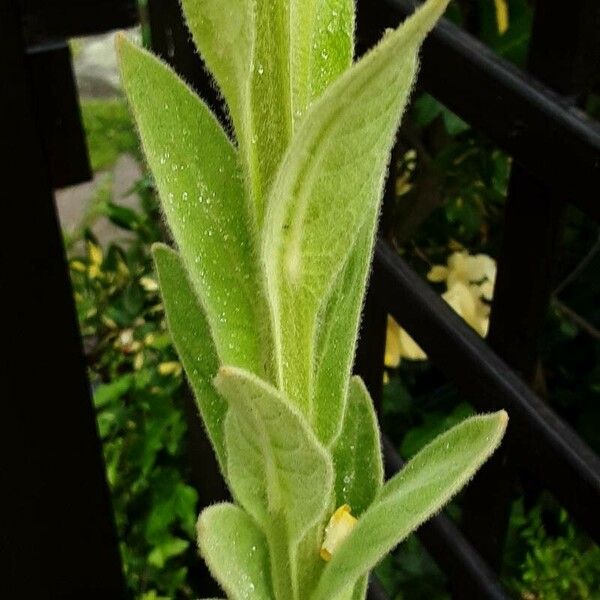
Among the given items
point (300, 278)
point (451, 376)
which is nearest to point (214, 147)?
point (300, 278)

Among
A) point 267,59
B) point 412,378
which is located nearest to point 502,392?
point 267,59

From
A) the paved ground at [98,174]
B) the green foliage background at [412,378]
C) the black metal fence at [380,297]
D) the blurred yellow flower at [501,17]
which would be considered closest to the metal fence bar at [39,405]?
the black metal fence at [380,297]

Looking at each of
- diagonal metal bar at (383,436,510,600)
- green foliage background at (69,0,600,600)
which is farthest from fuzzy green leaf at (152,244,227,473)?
green foliage background at (69,0,600,600)

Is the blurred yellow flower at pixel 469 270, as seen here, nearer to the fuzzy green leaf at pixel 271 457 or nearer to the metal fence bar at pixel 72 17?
the metal fence bar at pixel 72 17

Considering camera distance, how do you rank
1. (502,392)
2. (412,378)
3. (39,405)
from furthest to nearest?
(412,378) < (39,405) < (502,392)

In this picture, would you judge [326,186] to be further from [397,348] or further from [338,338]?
[397,348]

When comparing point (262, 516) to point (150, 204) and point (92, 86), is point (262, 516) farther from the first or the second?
point (92, 86)

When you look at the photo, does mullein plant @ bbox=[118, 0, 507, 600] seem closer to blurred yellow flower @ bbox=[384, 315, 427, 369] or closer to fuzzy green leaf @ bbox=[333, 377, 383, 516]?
fuzzy green leaf @ bbox=[333, 377, 383, 516]
